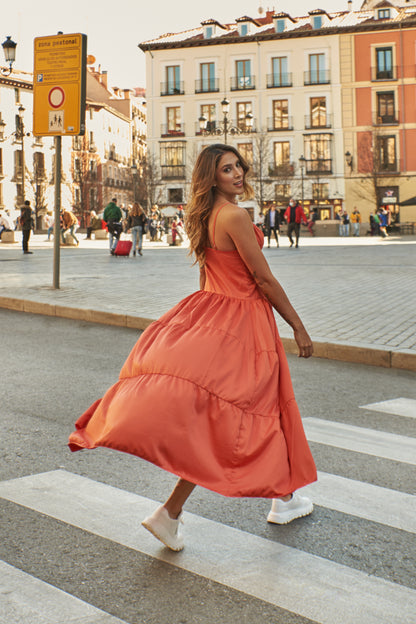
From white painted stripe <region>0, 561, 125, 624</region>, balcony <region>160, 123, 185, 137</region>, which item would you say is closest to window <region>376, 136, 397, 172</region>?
balcony <region>160, 123, 185, 137</region>

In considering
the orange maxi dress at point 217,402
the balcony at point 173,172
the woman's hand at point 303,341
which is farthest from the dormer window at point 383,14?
the orange maxi dress at point 217,402

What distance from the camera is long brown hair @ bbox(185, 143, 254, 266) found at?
125 inches

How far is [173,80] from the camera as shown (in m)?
63.1

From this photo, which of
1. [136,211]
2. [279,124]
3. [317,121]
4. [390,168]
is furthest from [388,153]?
[136,211]

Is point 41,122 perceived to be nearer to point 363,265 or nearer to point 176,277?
point 176,277

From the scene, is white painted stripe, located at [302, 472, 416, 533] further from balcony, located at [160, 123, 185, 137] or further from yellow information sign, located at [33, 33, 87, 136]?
balcony, located at [160, 123, 185, 137]

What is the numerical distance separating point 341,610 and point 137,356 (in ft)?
3.86

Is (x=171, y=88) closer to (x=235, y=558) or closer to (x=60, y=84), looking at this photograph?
(x=60, y=84)

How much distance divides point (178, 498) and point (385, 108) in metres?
59.4

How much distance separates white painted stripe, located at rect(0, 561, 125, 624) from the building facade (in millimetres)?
56596

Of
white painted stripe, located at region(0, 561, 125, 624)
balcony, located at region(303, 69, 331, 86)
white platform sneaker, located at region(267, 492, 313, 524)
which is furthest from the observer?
balcony, located at region(303, 69, 331, 86)

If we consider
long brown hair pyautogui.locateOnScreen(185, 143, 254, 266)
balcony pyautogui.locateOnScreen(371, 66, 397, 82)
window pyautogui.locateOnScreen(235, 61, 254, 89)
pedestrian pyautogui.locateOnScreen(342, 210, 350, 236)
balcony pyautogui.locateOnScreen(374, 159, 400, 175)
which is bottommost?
long brown hair pyautogui.locateOnScreen(185, 143, 254, 266)

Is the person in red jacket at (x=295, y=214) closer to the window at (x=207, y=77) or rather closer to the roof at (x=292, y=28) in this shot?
the roof at (x=292, y=28)

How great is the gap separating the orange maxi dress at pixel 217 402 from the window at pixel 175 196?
60.6 m
